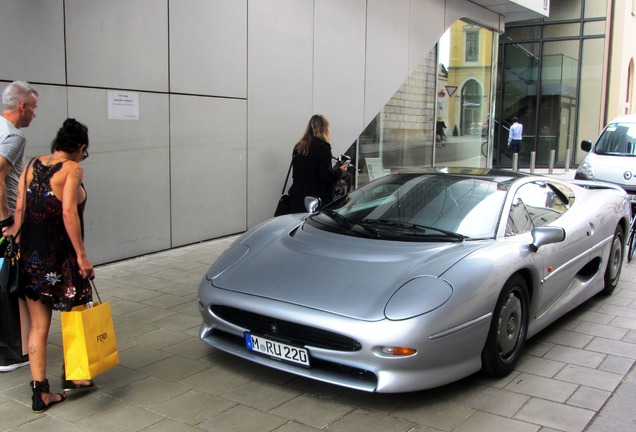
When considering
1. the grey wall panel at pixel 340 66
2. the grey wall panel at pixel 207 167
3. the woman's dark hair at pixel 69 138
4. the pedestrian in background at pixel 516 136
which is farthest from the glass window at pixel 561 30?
the woman's dark hair at pixel 69 138

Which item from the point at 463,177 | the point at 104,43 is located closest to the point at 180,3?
the point at 104,43

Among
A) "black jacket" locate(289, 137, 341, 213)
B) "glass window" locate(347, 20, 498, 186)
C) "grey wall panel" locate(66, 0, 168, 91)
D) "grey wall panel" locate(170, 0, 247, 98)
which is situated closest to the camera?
"grey wall panel" locate(66, 0, 168, 91)

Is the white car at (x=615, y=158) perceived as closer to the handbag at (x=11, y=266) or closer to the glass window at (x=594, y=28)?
the handbag at (x=11, y=266)

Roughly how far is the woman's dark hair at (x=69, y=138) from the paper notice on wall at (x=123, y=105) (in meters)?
3.65

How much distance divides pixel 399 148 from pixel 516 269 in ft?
29.9

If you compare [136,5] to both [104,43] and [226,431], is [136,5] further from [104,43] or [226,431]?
[226,431]

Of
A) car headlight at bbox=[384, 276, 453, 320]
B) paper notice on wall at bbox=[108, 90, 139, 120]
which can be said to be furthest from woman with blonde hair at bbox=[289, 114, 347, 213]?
car headlight at bbox=[384, 276, 453, 320]

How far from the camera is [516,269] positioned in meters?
3.93

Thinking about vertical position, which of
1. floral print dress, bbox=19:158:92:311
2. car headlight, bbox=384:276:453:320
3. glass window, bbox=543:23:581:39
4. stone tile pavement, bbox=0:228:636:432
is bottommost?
stone tile pavement, bbox=0:228:636:432

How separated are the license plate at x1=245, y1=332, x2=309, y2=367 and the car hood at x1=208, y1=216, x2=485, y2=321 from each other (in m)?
0.26

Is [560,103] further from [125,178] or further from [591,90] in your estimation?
[125,178]

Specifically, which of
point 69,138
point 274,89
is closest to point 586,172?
point 274,89

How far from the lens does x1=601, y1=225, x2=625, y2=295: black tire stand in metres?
5.88

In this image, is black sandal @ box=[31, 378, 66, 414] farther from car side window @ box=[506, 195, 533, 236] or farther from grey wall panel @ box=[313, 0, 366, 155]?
grey wall panel @ box=[313, 0, 366, 155]
